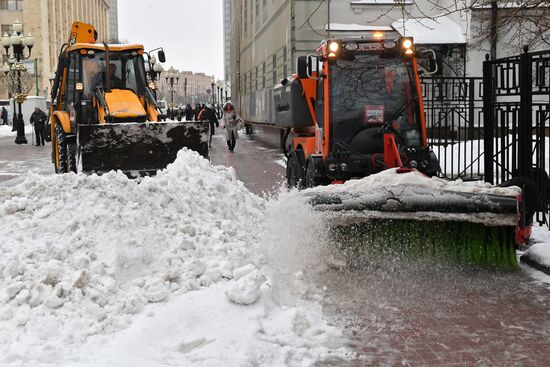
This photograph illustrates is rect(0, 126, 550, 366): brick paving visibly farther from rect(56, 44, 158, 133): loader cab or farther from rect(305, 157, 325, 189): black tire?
rect(56, 44, 158, 133): loader cab

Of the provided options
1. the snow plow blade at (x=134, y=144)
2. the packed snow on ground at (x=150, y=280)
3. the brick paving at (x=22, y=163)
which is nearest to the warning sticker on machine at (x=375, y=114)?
the packed snow on ground at (x=150, y=280)

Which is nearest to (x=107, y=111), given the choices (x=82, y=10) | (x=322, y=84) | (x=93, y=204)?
(x=322, y=84)

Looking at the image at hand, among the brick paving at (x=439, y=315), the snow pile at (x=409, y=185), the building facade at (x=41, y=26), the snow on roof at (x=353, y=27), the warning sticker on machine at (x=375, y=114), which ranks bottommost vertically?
the brick paving at (x=439, y=315)

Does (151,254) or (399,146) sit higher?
(399,146)

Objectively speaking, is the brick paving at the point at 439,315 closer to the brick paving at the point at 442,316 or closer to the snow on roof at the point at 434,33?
the brick paving at the point at 442,316

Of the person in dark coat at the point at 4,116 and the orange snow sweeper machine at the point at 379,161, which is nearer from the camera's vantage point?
the orange snow sweeper machine at the point at 379,161

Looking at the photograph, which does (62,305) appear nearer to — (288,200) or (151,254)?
(151,254)

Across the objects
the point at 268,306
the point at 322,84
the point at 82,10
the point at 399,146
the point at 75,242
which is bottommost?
the point at 268,306

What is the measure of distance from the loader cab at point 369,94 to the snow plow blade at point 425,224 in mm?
2567

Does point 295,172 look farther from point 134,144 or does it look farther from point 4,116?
point 4,116

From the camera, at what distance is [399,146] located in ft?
29.9

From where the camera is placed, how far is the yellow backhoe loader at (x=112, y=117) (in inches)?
493

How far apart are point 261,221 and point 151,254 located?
6.70 ft

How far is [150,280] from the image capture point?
211 inches
